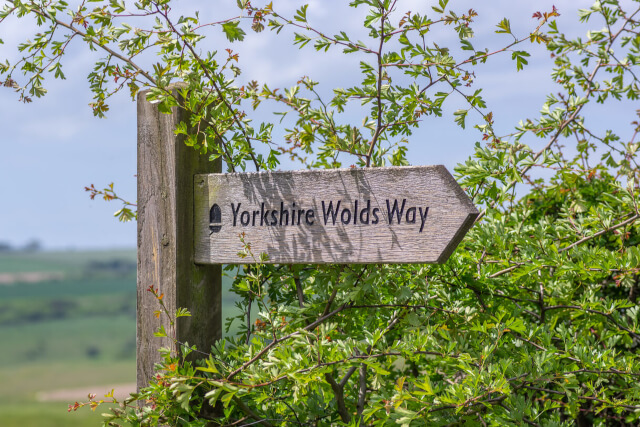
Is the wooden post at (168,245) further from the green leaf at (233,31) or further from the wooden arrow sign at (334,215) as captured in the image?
the green leaf at (233,31)

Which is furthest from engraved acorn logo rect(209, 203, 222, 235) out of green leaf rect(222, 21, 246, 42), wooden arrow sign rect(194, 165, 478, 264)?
green leaf rect(222, 21, 246, 42)

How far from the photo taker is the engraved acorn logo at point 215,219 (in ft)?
8.17

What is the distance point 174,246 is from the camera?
8.22 feet

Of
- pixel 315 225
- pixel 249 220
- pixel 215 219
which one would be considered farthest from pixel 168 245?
pixel 315 225

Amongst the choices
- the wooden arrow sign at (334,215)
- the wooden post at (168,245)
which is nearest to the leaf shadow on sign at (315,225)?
the wooden arrow sign at (334,215)

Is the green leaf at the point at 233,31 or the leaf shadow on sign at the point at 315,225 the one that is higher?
the green leaf at the point at 233,31

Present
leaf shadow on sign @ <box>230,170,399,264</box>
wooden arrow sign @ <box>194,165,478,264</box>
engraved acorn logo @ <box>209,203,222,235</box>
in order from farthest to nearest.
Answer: engraved acorn logo @ <box>209,203,222,235</box> → leaf shadow on sign @ <box>230,170,399,264</box> → wooden arrow sign @ <box>194,165,478,264</box>

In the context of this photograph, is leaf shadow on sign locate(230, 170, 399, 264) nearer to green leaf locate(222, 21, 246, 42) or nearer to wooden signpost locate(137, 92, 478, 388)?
wooden signpost locate(137, 92, 478, 388)

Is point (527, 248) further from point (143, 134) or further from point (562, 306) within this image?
point (143, 134)

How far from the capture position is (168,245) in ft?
8.29

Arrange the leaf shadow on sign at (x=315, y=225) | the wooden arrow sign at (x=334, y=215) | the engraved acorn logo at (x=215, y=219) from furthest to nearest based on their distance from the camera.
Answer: the engraved acorn logo at (x=215, y=219)
the leaf shadow on sign at (x=315, y=225)
the wooden arrow sign at (x=334, y=215)

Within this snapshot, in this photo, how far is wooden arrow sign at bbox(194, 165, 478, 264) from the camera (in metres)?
2.13

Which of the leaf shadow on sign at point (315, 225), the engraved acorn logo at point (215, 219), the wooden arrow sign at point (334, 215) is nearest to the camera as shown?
the wooden arrow sign at point (334, 215)

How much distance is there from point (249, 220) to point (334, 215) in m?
0.34
